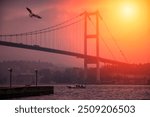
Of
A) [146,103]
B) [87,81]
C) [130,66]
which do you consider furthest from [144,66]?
[146,103]

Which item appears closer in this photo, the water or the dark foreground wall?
the dark foreground wall

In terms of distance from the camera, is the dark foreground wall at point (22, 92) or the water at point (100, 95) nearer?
the dark foreground wall at point (22, 92)

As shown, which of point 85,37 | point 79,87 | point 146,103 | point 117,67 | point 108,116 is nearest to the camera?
point 108,116

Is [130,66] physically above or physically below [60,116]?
above

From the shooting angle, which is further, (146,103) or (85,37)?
(85,37)

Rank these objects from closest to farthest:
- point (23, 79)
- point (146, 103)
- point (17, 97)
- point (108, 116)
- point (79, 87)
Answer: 1. point (108, 116)
2. point (146, 103)
3. point (17, 97)
4. point (23, 79)
5. point (79, 87)

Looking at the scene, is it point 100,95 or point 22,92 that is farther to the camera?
point 100,95

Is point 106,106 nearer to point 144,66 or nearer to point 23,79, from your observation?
point 144,66

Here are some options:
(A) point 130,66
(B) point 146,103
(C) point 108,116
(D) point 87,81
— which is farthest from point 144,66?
(C) point 108,116

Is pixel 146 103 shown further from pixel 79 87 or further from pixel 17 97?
pixel 79 87
